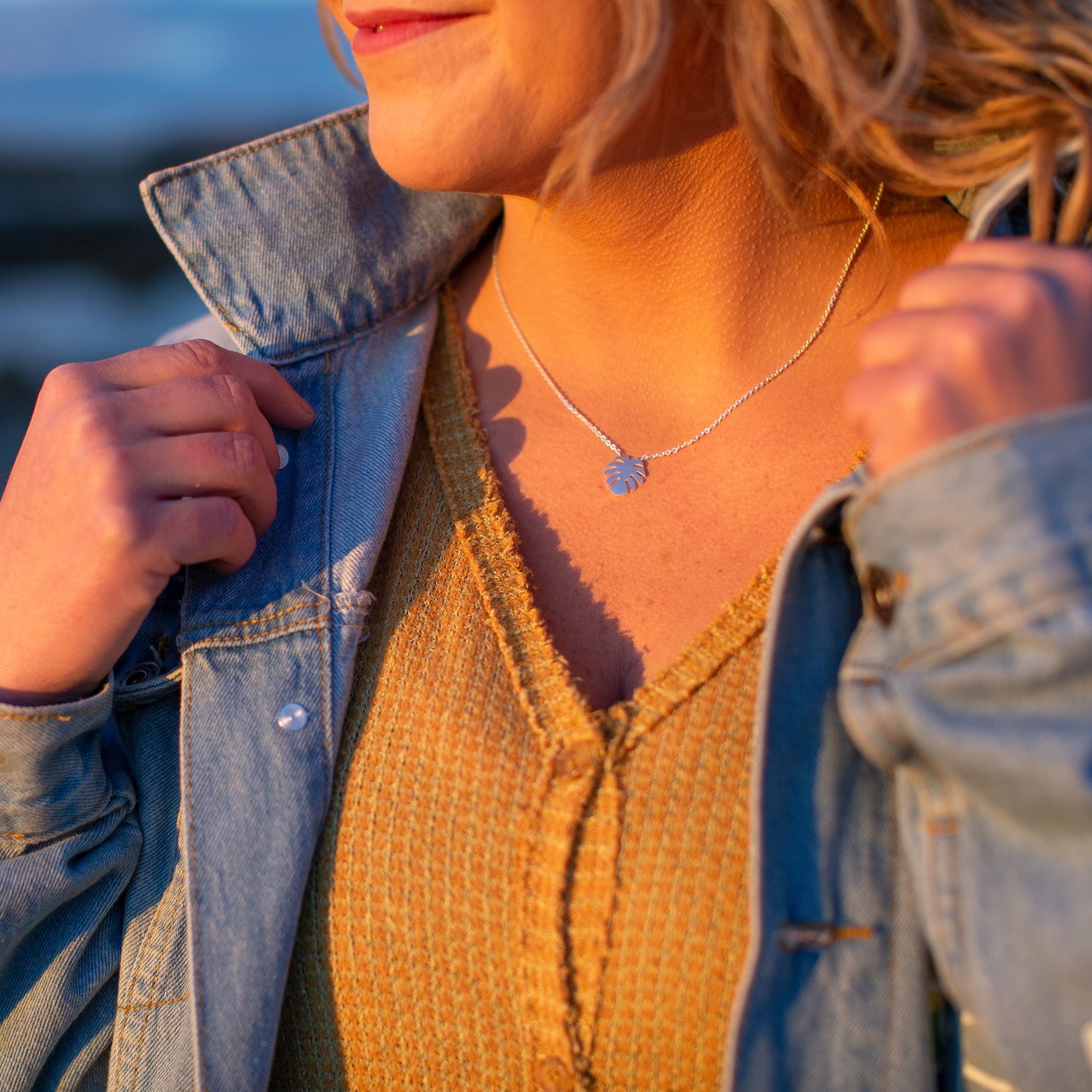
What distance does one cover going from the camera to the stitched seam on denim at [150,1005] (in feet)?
4.35

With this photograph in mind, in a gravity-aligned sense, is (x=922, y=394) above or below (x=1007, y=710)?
above

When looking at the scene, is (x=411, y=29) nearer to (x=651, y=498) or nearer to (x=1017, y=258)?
(x=651, y=498)

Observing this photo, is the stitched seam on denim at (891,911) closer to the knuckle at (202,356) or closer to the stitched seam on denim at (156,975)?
the stitched seam on denim at (156,975)

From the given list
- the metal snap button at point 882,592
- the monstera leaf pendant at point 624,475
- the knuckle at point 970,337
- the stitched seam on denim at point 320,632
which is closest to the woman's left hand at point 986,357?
the knuckle at point 970,337

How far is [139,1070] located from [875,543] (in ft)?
3.86

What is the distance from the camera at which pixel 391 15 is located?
1.38m

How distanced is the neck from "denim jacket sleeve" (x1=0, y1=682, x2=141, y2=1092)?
37.1 inches

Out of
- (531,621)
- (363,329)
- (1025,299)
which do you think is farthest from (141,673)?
(1025,299)

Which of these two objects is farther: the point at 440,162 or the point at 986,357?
the point at 440,162

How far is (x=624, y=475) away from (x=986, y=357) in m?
0.63

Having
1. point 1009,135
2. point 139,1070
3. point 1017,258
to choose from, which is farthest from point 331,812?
point 1009,135

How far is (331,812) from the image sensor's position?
1.32 metres

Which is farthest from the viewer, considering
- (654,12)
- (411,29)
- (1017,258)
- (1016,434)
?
(411,29)

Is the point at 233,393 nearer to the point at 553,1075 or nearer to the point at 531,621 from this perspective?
the point at 531,621
